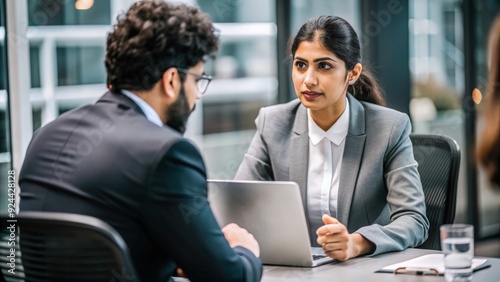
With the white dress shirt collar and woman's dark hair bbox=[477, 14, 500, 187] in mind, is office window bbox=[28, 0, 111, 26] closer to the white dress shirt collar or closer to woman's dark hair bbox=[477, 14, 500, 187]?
the white dress shirt collar

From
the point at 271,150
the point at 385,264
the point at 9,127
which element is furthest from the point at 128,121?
the point at 9,127

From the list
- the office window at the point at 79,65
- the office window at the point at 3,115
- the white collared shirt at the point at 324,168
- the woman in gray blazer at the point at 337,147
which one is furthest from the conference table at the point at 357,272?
the office window at the point at 79,65

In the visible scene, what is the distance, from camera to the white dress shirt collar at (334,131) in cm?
250

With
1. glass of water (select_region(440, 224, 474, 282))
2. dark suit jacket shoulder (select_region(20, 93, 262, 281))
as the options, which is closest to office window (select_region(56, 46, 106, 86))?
dark suit jacket shoulder (select_region(20, 93, 262, 281))

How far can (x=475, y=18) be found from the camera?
5.04m

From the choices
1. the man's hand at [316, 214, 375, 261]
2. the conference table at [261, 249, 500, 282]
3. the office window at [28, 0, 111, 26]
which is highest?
the office window at [28, 0, 111, 26]

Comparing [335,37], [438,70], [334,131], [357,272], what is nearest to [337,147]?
[334,131]

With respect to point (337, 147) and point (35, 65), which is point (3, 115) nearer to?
point (35, 65)

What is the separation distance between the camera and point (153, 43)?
1736 millimetres

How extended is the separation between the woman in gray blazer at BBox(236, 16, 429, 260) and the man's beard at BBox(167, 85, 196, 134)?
72 centimetres

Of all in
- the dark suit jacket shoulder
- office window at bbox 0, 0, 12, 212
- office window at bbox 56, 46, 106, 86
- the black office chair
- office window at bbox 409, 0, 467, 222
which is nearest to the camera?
the black office chair

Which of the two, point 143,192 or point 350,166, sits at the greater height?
point 143,192

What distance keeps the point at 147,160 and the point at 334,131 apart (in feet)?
3.40

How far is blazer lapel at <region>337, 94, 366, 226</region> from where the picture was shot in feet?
7.88
